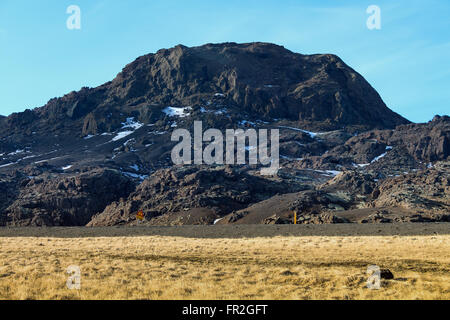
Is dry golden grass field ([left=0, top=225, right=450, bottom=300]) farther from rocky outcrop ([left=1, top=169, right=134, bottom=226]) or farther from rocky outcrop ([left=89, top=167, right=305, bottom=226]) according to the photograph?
rocky outcrop ([left=1, top=169, right=134, bottom=226])

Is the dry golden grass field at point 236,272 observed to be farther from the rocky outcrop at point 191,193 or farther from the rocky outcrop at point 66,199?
the rocky outcrop at point 66,199

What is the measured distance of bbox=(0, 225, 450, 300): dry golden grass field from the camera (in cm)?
1650

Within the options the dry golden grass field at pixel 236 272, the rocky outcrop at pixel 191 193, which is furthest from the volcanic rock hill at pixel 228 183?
Answer: the dry golden grass field at pixel 236 272

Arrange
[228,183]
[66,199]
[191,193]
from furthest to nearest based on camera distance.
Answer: [66,199] → [228,183] → [191,193]

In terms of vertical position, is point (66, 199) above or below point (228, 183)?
below

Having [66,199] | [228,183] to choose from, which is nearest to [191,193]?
[228,183]

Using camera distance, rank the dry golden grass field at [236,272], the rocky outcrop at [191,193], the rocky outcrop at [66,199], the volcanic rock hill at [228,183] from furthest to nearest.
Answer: the rocky outcrop at [66,199] < the rocky outcrop at [191,193] < the volcanic rock hill at [228,183] < the dry golden grass field at [236,272]

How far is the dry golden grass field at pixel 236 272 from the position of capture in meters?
16.5

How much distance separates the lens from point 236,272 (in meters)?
21.2

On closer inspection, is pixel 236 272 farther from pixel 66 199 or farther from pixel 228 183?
pixel 66 199

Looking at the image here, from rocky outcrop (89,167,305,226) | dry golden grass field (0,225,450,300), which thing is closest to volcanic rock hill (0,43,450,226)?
rocky outcrop (89,167,305,226)

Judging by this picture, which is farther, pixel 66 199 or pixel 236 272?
pixel 66 199
